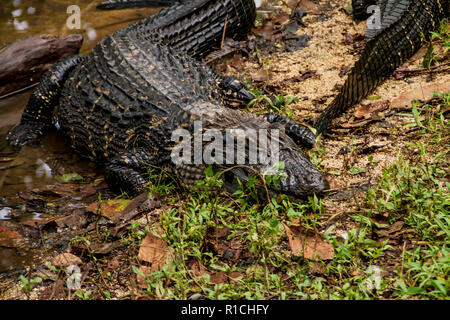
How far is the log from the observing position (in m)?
5.98

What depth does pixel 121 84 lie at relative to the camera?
15.8 ft

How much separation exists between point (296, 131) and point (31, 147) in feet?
10.5

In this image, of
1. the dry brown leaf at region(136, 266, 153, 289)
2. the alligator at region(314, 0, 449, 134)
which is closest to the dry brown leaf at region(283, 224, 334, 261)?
the dry brown leaf at region(136, 266, 153, 289)

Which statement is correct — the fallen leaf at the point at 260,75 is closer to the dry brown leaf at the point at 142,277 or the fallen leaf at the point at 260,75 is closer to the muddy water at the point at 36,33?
the muddy water at the point at 36,33

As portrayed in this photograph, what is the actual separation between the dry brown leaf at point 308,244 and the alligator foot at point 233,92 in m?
2.52

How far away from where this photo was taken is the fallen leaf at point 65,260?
10.7 feet

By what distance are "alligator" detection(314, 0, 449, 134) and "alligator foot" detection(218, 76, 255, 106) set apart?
1212 mm

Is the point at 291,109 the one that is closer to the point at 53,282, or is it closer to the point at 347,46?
the point at 347,46

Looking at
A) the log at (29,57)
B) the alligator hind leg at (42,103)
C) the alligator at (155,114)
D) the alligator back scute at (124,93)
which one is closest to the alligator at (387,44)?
the alligator at (155,114)

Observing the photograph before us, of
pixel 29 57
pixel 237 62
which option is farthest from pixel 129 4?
pixel 237 62

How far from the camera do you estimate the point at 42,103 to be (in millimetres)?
5652

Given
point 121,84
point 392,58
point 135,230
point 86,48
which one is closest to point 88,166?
point 121,84

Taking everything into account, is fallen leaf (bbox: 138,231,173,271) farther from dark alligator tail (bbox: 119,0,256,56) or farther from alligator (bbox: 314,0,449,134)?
dark alligator tail (bbox: 119,0,256,56)

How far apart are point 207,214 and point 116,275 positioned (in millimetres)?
778
